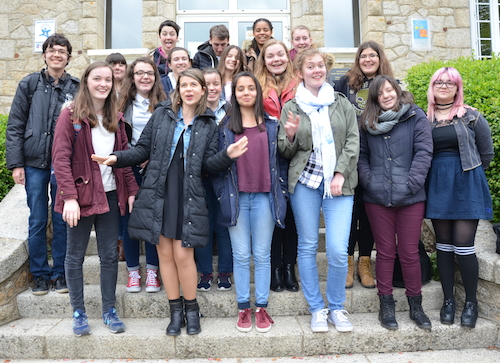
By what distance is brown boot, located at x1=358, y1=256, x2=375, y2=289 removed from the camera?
341 centimetres

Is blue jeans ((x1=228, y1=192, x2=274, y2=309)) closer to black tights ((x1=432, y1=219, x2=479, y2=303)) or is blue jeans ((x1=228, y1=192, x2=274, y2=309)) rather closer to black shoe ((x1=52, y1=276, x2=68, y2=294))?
black tights ((x1=432, y1=219, x2=479, y2=303))

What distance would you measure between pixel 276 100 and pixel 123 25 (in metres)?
6.61

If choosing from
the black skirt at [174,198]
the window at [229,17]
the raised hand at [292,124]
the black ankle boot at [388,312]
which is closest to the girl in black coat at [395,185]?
the black ankle boot at [388,312]

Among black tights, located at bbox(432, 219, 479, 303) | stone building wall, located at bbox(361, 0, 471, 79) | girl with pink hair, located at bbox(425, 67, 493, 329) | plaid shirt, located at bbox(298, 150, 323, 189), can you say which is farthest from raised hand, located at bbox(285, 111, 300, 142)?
stone building wall, located at bbox(361, 0, 471, 79)

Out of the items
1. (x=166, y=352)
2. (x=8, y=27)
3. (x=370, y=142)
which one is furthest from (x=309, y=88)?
(x=8, y=27)

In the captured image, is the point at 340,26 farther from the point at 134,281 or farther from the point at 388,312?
the point at 134,281

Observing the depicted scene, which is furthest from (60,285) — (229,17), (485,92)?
(229,17)

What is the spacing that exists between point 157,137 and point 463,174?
2.34 m

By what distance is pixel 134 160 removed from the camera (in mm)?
2920

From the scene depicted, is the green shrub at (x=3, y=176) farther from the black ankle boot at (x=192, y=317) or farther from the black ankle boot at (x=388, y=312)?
the black ankle boot at (x=388, y=312)

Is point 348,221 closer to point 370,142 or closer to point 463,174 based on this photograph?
point 370,142

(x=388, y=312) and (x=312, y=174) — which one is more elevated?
(x=312, y=174)

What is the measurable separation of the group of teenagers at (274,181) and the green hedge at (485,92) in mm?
486

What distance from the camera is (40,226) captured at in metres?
3.34
